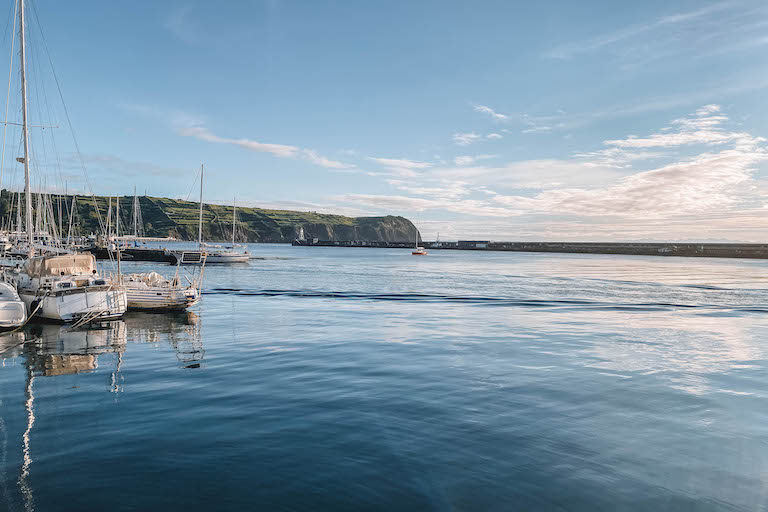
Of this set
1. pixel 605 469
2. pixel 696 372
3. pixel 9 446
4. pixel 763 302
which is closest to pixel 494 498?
pixel 605 469

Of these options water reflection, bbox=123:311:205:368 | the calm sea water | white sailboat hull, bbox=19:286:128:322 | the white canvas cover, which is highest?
the white canvas cover

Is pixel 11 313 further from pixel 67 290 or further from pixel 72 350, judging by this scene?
pixel 72 350

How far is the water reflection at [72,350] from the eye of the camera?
9.87m

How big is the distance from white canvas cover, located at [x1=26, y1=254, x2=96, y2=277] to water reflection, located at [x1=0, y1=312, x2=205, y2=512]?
372 cm

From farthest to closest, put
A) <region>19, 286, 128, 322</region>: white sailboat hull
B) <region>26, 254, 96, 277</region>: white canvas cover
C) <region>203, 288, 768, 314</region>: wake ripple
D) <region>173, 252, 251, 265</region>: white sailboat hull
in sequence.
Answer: <region>173, 252, 251, 265</region>: white sailboat hull, <region>203, 288, 768, 314</region>: wake ripple, <region>26, 254, 96, 277</region>: white canvas cover, <region>19, 286, 128, 322</region>: white sailboat hull

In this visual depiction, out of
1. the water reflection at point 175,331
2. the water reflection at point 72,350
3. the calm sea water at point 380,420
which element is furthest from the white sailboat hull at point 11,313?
the water reflection at point 175,331

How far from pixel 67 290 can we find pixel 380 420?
24588 mm

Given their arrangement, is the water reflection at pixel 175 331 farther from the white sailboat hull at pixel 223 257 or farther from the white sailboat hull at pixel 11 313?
the white sailboat hull at pixel 223 257

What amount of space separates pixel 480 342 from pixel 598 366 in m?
6.33

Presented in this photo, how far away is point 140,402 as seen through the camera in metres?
13.5

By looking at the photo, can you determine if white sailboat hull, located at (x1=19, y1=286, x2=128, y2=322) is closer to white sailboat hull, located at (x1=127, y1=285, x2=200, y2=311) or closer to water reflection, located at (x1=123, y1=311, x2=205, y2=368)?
water reflection, located at (x1=123, y1=311, x2=205, y2=368)

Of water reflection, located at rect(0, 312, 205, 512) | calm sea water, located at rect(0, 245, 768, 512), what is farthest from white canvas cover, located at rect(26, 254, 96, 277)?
calm sea water, located at rect(0, 245, 768, 512)

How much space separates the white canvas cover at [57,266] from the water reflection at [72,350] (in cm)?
372

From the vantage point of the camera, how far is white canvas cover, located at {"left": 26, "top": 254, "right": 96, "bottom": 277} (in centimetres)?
2994
